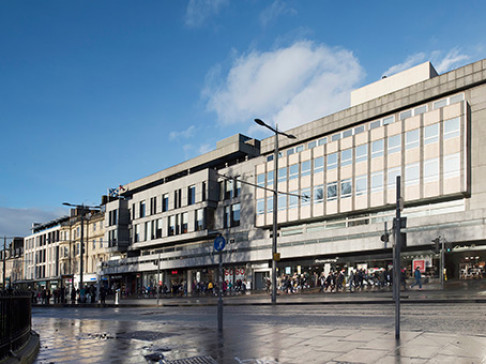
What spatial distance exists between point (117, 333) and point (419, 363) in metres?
8.39

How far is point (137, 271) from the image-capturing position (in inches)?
2842

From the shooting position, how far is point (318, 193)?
4881 centimetres

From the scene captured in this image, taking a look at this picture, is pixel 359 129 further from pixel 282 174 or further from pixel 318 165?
pixel 282 174

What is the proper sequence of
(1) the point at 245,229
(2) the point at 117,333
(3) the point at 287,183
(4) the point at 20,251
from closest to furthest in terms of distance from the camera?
(2) the point at 117,333
(3) the point at 287,183
(1) the point at 245,229
(4) the point at 20,251

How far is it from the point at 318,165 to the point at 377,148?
687cm

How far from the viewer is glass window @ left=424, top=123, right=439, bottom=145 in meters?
39.9

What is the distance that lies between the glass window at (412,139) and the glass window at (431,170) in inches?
77.2

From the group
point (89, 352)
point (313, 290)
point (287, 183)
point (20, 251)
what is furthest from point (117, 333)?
point (20, 251)

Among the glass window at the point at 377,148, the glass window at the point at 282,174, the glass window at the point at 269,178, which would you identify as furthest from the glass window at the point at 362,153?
the glass window at the point at 269,178

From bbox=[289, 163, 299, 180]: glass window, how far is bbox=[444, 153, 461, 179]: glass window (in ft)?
53.1

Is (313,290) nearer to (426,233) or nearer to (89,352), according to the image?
(426,233)

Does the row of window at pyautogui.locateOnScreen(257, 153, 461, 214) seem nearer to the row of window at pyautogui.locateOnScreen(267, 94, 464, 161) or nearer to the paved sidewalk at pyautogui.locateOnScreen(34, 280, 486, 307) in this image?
the row of window at pyautogui.locateOnScreen(267, 94, 464, 161)

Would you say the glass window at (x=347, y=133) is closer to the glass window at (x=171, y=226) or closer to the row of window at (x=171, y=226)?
the row of window at (x=171, y=226)

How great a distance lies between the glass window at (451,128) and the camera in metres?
38.5
